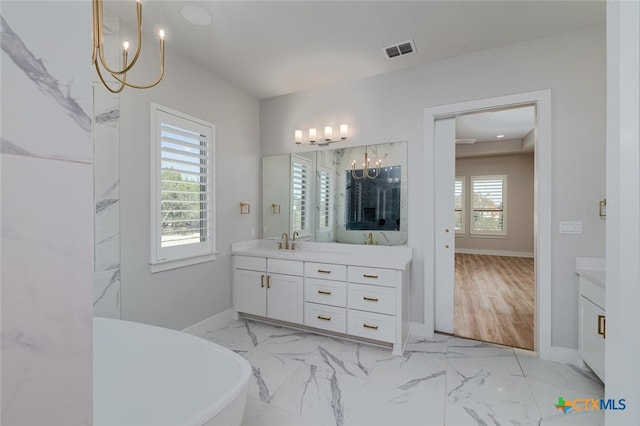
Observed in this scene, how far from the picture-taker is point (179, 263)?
274 cm

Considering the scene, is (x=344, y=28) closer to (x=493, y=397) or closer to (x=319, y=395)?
(x=319, y=395)

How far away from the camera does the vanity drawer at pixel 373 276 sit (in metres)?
2.56

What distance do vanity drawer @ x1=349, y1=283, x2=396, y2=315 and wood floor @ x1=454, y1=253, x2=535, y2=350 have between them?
1.01m

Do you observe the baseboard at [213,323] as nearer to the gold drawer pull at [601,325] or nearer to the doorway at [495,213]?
the doorway at [495,213]

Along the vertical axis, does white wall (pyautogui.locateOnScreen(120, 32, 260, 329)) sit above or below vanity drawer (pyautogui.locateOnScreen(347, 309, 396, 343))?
above

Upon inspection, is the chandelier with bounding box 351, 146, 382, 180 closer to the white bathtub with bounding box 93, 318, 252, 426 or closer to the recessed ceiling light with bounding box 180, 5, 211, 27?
the recessed ceiling light with bounding box 180, 5, 211, 27

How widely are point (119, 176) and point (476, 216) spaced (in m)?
8.02

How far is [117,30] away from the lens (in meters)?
2.23

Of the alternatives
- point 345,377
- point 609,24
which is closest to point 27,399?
point 609,24

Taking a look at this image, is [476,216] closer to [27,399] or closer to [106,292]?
[106,292]

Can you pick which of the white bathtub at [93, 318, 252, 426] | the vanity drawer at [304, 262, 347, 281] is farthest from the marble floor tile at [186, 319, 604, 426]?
the vanity drawer at [304, 262, 347, 281]

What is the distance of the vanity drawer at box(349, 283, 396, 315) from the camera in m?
2.55

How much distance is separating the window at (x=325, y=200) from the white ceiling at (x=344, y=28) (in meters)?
1.15

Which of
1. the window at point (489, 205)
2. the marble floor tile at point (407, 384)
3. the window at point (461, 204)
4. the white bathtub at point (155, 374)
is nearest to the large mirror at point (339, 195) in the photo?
the marble floor tile at point (407, 384)
